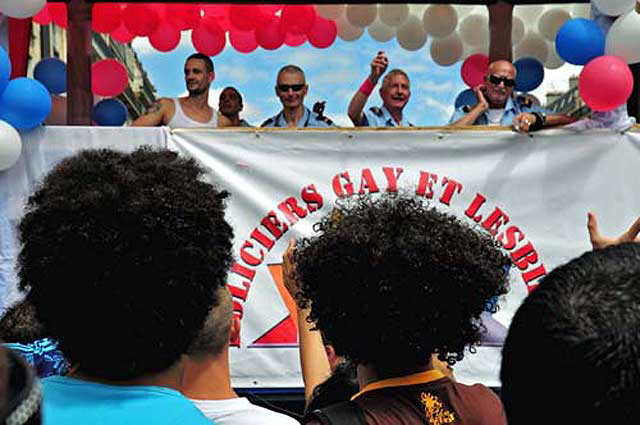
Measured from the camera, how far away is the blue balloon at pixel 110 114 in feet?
21.6

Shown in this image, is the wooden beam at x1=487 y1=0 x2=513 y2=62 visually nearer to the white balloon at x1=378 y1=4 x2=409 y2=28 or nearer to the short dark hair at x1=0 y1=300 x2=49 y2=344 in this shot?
the white balloon at x1=378 y1=4 x2=409 y2=28

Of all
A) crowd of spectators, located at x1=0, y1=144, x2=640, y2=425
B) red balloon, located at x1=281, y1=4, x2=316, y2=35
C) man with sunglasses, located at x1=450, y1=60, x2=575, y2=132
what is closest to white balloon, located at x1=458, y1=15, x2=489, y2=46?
red balloon, located at x1=281, y1=4, x2=316, y2=35

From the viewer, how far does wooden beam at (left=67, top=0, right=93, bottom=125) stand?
19.9 feet

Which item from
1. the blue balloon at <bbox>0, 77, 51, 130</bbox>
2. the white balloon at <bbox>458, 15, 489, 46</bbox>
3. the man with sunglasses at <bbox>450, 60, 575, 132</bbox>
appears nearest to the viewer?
the blue balloon at <bbox>0, 77, 51, 130</bbox>

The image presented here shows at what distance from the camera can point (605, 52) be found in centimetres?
495

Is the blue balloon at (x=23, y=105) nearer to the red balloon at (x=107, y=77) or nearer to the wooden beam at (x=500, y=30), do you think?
the red balloon at (x=107, y=77)

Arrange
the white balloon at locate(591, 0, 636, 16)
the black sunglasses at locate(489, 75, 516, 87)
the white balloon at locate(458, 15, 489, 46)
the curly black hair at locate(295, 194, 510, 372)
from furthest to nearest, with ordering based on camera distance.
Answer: the white balloon at locate(458, 15, 489, 46) < the black sunglasses at locate(489, 75, 516, 87) < the white balloon at locate(591, 0, 636, 16) < the curly black hair at locate(295, 194, 510, 372)

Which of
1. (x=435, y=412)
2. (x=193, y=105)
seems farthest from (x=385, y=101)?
(x=435, y=412)

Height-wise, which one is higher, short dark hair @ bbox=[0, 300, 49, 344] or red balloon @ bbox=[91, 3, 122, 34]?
red balloon @ bbox=[91, 3, 122, 34]

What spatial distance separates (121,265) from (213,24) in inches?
226

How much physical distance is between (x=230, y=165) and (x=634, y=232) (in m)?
2.86

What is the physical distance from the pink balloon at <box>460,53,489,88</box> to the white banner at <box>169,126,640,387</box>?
7.20 ft

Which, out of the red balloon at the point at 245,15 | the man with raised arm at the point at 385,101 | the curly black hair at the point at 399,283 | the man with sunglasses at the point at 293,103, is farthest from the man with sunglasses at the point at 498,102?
the curly black hair at the point at 399,283

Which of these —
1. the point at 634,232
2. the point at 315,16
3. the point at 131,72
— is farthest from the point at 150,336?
the point at 131,72
